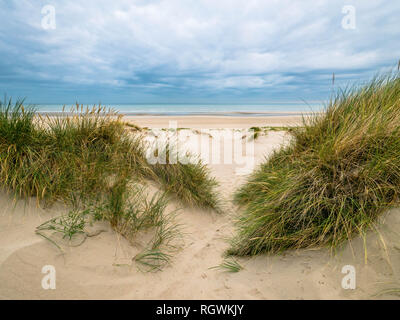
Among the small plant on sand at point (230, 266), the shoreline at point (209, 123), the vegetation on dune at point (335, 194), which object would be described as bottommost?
the small plant on sand at point (230, 266)

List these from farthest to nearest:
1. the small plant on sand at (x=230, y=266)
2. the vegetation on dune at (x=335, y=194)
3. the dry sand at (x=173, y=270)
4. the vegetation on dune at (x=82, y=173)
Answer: the vegetation on dune at (x=82, y=173), the small plant on sand at (x=230, y=266), the vegetation on dune at (x=335, y=194), the dry sand at (x=173, y=270)

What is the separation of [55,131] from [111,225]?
1.71 metres

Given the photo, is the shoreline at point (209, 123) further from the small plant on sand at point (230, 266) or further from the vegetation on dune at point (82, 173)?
the small plant on sand at point (230, 266)

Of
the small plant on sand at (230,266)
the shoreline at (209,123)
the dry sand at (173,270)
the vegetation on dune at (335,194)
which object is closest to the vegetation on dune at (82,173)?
the dry sand at (173,270)

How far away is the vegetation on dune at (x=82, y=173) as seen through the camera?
113 inches

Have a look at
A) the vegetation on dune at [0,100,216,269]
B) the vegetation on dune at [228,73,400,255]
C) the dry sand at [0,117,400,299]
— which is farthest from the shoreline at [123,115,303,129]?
the dry sand at [0,117,400,299]

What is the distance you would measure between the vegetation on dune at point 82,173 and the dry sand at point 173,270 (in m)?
0.19

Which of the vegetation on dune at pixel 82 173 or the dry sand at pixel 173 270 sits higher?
the vegetation on dune at pixel 82 173

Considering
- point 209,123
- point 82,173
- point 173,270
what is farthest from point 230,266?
point 209,123

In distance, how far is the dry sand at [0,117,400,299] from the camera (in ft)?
6.93

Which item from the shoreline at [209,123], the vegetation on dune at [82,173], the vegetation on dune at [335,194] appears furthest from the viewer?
the shoreline at [209,123]

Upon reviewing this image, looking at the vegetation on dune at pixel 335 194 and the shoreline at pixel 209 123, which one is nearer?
the vegetation on dune at pixel 335 194

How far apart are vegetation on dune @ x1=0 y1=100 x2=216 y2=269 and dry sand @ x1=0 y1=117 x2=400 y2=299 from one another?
0.19m
